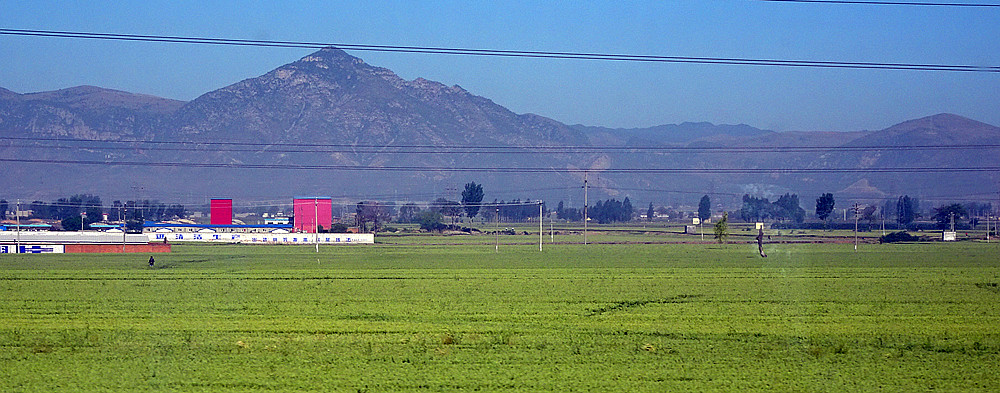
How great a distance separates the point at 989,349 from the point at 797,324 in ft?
13.9

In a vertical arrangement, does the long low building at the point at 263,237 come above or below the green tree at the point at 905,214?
below

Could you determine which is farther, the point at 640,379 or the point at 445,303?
the point at 445,303

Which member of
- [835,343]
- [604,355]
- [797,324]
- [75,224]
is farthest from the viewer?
[75,224]

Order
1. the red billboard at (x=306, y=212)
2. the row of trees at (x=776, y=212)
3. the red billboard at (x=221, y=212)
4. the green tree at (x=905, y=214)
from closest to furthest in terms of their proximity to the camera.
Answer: the red billboard at (x=306, y=212)
the red billboard at (x=221, y=212)
the green tree at (x=905, y=214)
the row of trees at (x=776, y=212)

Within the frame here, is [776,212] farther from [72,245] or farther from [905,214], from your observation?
[72,245]

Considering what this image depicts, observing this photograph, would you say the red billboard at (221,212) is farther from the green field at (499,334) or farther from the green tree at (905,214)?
the green tree at (905,214)

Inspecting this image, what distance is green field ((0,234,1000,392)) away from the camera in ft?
48.2

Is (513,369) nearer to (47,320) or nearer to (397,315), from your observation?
(397,315)

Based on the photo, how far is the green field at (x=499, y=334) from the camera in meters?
14.7

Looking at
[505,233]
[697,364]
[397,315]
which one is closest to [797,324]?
[697,364]

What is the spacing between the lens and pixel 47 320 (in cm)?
2164

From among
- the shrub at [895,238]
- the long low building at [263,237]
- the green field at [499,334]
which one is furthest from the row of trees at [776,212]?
the green field at [499,334]

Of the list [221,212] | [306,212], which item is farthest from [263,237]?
[221,212]

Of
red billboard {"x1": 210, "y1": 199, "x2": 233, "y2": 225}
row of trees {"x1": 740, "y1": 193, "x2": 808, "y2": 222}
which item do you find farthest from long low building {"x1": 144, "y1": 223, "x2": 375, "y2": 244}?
row of trees {"x1": 740, "y1": 193, "x2": 808, "y2": 222}
